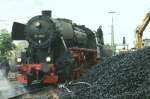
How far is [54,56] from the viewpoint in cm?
2322

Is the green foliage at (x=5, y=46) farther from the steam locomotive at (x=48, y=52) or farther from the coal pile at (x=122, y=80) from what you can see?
the coal pile at (x=122, y=80)

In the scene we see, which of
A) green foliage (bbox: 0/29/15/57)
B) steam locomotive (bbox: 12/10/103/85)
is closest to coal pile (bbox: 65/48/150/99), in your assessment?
steam locomotive (bbox: 12/10/103/85)

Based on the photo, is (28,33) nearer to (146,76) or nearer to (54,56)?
(54,56)

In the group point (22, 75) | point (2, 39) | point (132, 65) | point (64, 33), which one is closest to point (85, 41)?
point (64, 33)

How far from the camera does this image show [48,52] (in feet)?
75.3

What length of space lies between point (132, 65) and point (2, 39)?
4989 centimetres

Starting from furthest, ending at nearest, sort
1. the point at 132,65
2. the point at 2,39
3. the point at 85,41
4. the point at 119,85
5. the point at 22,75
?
the point at 2,39 → the point at 85,41 → the point at 22,75 → the point at 132,65 → the point at 119,85

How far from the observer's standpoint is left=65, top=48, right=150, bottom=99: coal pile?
492 inches

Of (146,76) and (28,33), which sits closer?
(146,76)

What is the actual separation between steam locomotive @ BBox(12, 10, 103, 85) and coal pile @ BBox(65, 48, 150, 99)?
6.52m

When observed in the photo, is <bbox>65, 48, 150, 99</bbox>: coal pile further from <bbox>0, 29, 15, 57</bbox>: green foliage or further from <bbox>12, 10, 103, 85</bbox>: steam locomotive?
<bbox>0, 29, 15, 57</bbox>: green foliage

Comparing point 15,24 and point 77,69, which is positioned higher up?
point 15,24

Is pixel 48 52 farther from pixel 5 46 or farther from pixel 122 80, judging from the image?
pixel 5 46

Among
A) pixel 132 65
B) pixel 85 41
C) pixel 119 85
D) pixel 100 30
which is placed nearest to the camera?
pixel 119 85
